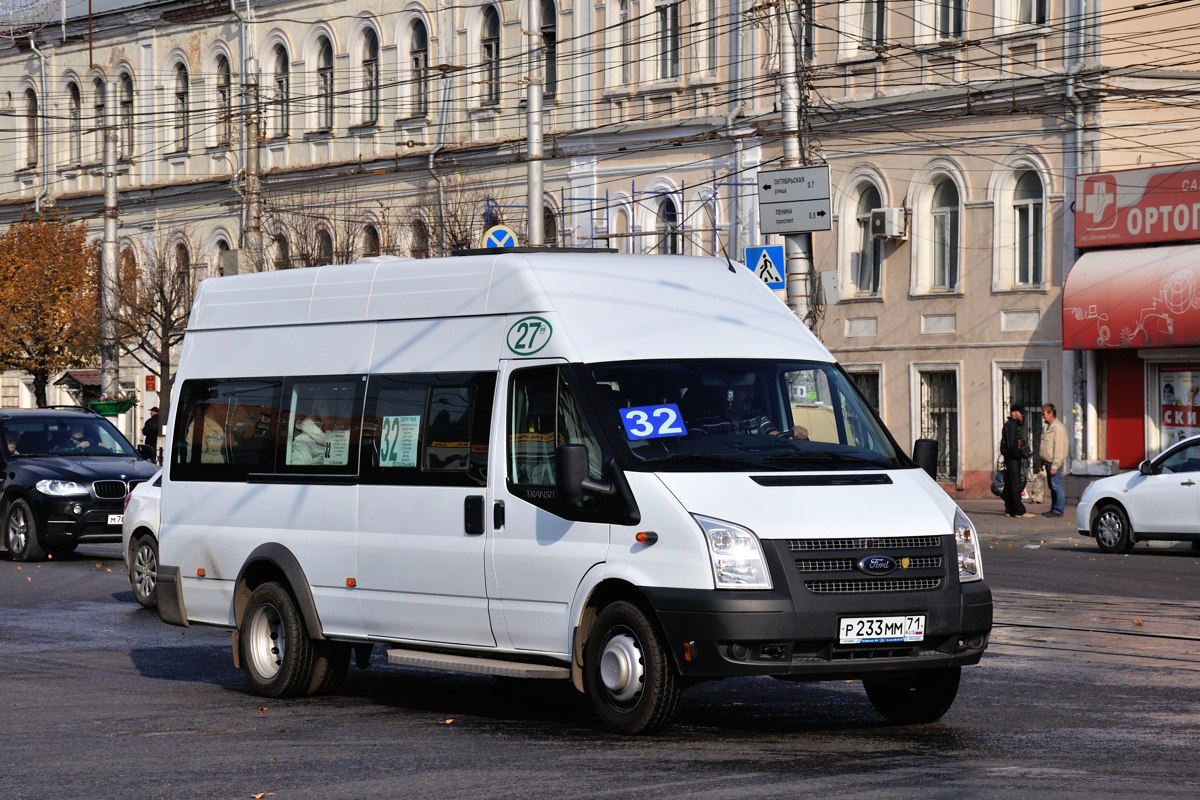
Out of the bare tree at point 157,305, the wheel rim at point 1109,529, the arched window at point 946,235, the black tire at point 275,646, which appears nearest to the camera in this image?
the black tire at point 275,646

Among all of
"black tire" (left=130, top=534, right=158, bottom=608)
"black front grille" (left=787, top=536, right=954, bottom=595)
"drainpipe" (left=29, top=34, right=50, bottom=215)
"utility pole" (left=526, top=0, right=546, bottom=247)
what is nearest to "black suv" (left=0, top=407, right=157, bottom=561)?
"black tire" (left=130, top=534, right=158, bottom=608)

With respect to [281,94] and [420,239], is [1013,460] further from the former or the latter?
[281,94]

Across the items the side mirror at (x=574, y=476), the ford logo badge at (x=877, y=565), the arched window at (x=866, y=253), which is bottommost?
the ford logo badge at (x=877, y=565)

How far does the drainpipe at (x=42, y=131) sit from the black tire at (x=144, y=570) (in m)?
42.7

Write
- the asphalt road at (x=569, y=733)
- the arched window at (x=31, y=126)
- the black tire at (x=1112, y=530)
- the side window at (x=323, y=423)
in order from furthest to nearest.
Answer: the arched window at (x=31, y=126) < the black tire at (x=1112, y=530) < the side window at (x=323, y=423) < the asphalt road at (x=569, y=733)

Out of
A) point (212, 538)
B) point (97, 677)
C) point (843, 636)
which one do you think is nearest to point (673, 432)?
point (843, 636)

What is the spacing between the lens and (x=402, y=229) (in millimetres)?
48094

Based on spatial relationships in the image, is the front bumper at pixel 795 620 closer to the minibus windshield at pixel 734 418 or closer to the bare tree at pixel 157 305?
the minibus windshield at pixel 734 418

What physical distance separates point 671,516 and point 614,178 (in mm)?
34636

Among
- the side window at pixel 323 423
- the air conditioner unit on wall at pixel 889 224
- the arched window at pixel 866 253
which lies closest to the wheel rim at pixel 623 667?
the side window at pixel 323 423

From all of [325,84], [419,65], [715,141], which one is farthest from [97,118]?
[715,141]

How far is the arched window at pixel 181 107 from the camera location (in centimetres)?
5541

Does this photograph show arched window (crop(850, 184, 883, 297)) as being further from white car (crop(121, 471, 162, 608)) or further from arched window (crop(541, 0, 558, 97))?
white car (crop(121, 471, 162, 608))

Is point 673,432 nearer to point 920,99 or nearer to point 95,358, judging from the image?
point 920,99
